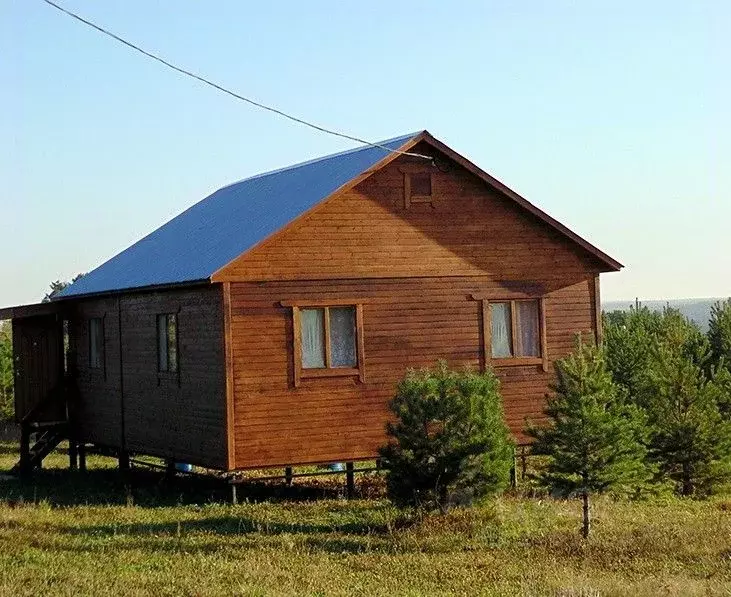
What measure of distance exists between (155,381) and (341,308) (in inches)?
176

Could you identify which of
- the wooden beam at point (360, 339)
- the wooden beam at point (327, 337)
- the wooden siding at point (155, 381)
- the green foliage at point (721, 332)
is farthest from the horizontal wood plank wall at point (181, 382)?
the green foliage at point (721, 332)

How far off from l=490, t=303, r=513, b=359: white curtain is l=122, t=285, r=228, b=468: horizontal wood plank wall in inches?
227

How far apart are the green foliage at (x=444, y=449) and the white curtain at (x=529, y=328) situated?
517cm

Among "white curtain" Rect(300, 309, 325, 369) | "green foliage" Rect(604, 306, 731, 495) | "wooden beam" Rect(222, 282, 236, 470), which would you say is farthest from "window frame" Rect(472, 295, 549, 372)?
"wooden beam" Rect(222, 282, 236, 470)

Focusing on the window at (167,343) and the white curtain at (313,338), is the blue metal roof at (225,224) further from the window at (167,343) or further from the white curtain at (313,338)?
the white curtain at (313,338)

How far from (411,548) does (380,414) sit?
19.8 feet

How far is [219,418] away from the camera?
22328mm

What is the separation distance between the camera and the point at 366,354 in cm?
2342

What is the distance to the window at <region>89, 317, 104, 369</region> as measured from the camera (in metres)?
28.2

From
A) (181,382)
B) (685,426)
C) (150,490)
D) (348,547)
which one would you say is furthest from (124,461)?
(685,426)

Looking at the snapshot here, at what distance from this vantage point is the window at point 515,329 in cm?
2480

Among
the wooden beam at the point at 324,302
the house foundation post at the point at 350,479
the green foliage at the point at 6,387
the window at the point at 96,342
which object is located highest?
the wooden beam at the point at 324,302

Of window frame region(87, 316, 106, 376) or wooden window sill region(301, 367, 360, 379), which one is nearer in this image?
wooden window sill region(301, 367, 360, 379)

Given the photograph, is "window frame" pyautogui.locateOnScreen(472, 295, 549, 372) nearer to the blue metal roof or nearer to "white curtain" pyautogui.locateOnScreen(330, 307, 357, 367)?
"white curtain" pyautogui.locateOnScreen(330, 307, 357, 367)
